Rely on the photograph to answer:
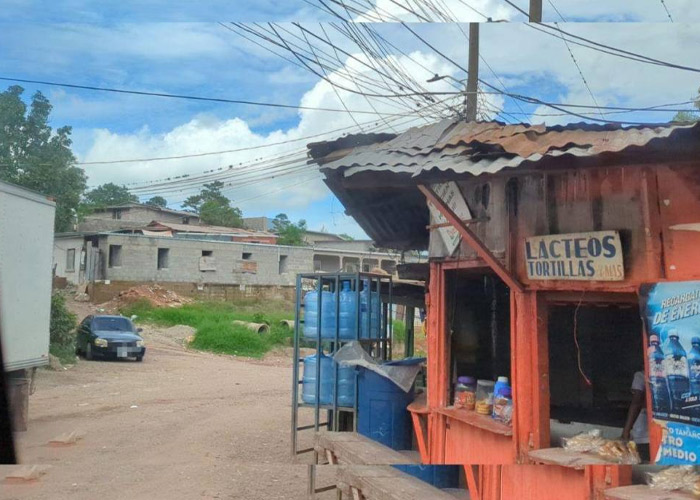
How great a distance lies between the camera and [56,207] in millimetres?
1767

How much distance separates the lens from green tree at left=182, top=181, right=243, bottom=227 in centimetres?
190

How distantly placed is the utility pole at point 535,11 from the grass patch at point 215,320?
122 cm

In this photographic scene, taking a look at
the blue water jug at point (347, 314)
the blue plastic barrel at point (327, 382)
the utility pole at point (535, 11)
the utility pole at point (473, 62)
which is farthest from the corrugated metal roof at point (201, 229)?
the blue plastic barrel at point (327, 382)

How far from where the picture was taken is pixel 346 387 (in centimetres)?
510

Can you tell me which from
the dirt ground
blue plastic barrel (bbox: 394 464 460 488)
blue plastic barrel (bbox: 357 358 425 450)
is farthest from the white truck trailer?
blue plastic barrel (bbox: 357 358 425 450)

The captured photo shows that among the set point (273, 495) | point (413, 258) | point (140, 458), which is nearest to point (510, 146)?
point (413, 258)

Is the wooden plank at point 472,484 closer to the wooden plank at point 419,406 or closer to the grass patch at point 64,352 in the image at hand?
the wooden plank at point 419,406

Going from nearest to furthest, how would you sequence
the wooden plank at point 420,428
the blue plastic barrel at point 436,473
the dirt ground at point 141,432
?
the dirt ground at point 141,432, the blue plastic barrel at point 436,473, the wooden plank at point 420,428

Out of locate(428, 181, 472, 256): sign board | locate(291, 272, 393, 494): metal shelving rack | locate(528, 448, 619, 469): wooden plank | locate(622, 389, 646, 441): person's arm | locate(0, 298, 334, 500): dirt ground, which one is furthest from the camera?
locate(291, 272, 393, 494): metal shelving rack

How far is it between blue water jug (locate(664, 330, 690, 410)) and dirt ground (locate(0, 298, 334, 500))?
158 cm

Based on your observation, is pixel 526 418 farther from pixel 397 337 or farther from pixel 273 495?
pixel 397 337

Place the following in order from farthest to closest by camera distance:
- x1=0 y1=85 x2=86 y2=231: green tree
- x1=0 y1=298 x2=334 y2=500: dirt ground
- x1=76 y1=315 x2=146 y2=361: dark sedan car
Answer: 1. x1=76 y1=315 x2=146 y2=361: dark sedan car
2. x1=0 y1=298 x2=334 y2=500: dirt ground
3. x1=0 y1=85 x2=86 y2=231: green tree

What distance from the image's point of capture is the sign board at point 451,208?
333 centimetres

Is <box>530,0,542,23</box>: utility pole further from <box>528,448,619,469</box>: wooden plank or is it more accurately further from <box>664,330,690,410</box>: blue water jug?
<box>528,448,619,469</box>: wooden plank
